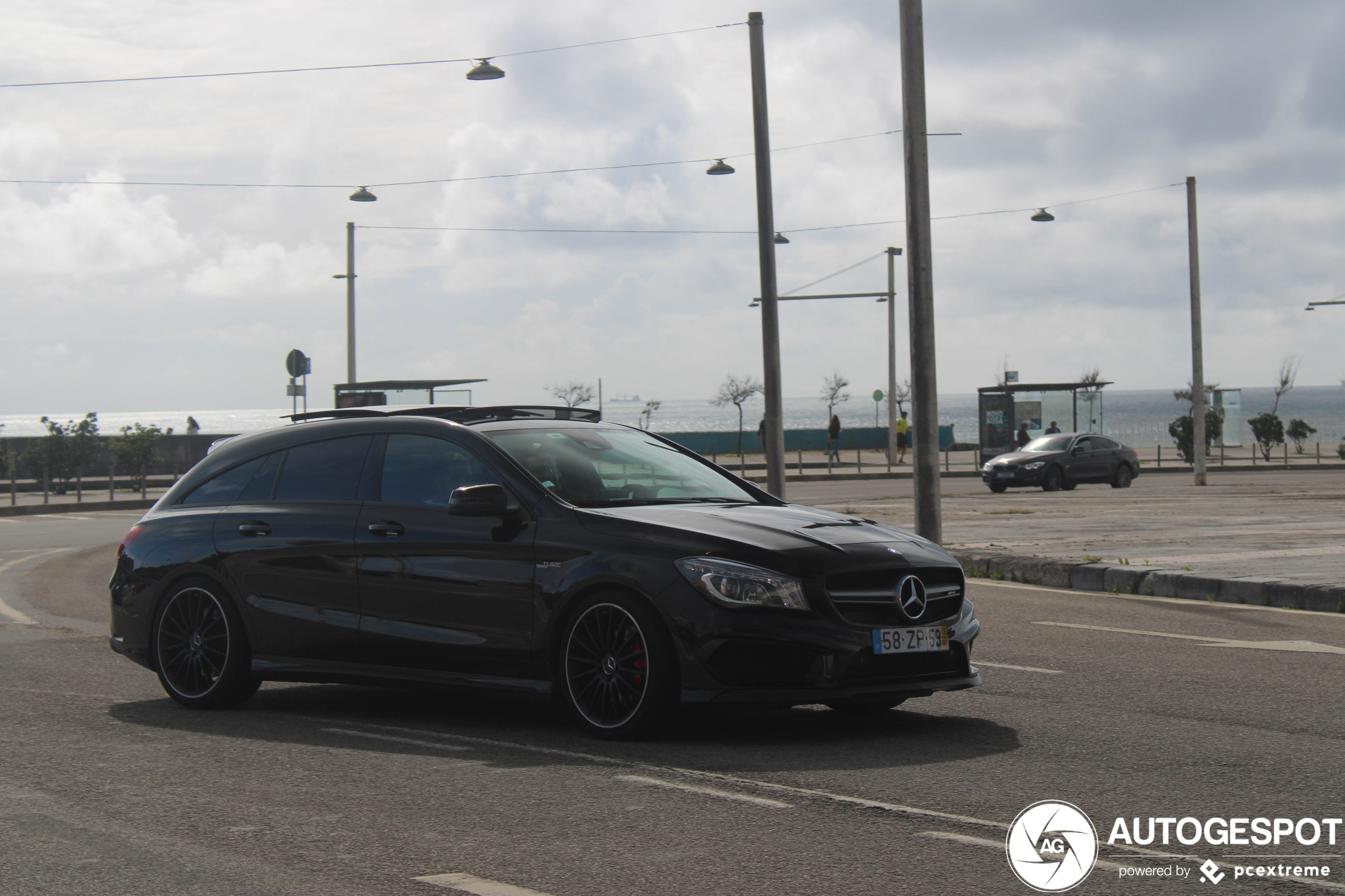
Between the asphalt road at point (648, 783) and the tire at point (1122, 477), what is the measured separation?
2649 cm

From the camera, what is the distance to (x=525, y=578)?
6.47m

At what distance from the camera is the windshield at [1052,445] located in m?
33.6

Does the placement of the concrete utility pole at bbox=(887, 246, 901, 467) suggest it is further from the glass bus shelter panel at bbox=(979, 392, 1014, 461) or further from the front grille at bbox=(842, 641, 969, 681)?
the front grille at bbox=(842, 641, 969, 681)

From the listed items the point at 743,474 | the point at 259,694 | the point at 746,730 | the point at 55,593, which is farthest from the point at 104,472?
the point at 746,730

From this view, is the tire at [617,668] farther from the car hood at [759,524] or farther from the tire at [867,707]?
the tire at [867,707]

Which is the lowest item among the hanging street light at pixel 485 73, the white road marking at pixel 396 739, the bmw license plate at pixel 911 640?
the white road marking at pixel 396 739

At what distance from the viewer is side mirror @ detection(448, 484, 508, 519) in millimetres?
6492

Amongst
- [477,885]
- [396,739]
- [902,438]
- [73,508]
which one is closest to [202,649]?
[396,739]

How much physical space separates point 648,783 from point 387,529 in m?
2.23

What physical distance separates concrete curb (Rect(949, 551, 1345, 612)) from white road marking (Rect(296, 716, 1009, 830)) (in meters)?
7.22

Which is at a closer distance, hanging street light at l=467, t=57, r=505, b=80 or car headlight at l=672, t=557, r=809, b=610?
car headlight at l=672, t=557, r=809, b=610

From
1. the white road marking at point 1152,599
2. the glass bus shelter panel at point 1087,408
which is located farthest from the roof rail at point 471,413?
the glass bus shelter panel at point 1087,408

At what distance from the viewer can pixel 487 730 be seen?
669cm

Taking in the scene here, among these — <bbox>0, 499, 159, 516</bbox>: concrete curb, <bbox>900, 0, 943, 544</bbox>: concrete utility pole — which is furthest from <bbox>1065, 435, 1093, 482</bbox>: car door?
<bbox>0, 499, 159, 516</bbox>: concrete curb
